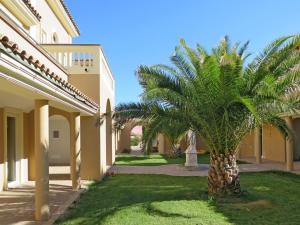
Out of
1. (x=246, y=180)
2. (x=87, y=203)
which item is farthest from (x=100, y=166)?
(x=246, y=180)

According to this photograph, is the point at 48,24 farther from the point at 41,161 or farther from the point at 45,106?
the point at 41,161

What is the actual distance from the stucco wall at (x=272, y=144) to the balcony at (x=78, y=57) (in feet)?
43.0

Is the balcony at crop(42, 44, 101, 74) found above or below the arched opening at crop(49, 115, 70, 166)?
above

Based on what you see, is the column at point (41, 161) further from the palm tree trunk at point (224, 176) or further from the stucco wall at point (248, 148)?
the stucco wall at point (248, 148)

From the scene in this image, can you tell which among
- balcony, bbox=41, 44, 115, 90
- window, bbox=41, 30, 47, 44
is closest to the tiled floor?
balcony, bbox=41, 44, 115, 90

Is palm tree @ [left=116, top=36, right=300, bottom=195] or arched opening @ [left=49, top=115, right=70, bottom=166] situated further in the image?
arched opening @ [left=49, top=115, right=70, bottom=166]

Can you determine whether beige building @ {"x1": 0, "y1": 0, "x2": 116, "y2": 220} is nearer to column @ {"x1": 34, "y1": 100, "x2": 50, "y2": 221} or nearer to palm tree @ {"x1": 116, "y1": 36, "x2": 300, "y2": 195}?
column @ {"x1": 34, "y1": 100, "x2": 50, "y2": 221}

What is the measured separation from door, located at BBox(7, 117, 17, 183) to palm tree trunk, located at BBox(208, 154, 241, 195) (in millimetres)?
→ 7462

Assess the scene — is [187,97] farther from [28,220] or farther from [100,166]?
[100,166]

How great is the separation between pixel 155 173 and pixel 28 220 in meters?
10.9

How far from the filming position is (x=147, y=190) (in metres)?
13.3

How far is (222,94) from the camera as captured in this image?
1040cm

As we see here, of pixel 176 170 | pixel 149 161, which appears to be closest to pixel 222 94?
pixel 176 170

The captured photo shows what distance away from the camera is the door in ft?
45.6
